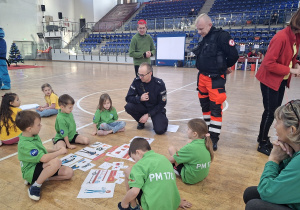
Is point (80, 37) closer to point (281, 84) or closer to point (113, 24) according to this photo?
point (113, 24)

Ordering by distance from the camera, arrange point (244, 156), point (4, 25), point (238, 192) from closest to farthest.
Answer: point (238, 192), point (244, 156), point (4, 25)

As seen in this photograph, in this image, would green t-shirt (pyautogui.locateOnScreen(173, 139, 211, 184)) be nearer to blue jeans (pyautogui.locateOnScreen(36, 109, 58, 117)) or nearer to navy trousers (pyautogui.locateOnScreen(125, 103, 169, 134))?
navy trousers (pyautogui.locateOnScreen(125, 103, 169, 134))

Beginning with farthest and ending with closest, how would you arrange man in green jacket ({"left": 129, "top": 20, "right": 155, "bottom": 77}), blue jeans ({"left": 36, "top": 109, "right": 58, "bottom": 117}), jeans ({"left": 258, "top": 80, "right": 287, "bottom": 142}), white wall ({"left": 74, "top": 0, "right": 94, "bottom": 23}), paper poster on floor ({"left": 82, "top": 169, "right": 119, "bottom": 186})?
white wall ({"left": 74, "top": 0, "right": 94, "bottom": 23}) < man in green jacket ({"left": 129, "top": 20, "right": 155, "bottom": 77}) < blue jeans ({"left": 36, "top": 109, "right": 58, "bottom": 117}) < jeans ({"left": 258, "top": 80, "right": 287, "bottom": 142}) < paper poster on floor ({"left": 82, "top": 169, "right": 119, "bottom": 186})

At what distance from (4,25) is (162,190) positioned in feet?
78.4

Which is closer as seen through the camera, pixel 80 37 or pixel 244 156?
pixel 244 156

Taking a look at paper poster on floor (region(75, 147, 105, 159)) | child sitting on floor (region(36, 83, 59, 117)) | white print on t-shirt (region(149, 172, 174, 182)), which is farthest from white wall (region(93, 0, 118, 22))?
white print on t-shirt (region(149, 172, 174, 182))

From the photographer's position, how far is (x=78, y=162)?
2795 mm

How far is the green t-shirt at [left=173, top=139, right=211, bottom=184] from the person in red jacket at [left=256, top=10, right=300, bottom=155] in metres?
1.30

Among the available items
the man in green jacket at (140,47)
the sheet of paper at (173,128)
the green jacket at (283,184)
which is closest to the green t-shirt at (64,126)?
Result: the sheet of paper at (173,128)

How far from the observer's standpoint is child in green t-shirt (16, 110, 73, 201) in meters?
2.12

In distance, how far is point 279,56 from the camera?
2768 millimetres

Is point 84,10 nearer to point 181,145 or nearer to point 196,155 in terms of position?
point 181,145

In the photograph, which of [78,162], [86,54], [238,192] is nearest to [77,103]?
[78,162]

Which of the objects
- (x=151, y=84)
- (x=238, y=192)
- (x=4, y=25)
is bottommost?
(x=238, y=192)
